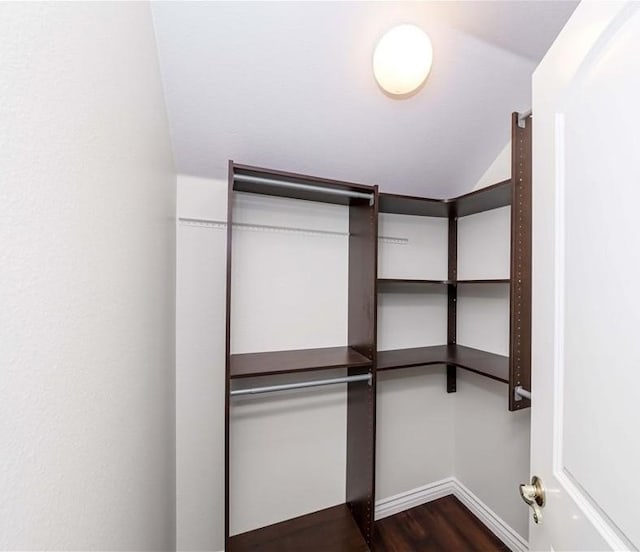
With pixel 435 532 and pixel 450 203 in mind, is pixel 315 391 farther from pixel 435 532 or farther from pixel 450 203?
pixel 450 203

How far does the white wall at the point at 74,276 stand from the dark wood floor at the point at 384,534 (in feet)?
3.09

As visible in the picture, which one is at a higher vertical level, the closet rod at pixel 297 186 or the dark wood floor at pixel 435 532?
the closet rod at pixel 297 186

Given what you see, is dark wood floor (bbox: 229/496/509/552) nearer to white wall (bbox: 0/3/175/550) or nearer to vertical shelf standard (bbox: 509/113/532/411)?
white wall (bbox: 0/3/175/550)

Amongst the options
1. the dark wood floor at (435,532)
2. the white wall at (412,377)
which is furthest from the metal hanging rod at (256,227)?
the dark wood floor at (435,532)

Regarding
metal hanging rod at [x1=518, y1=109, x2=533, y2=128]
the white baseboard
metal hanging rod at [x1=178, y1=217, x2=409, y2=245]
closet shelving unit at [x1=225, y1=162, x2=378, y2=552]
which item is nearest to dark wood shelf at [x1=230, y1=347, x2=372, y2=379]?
closet shelving unit at [x1=225, y1=162, x2=378, y2=552]

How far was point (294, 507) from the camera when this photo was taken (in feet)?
5.47

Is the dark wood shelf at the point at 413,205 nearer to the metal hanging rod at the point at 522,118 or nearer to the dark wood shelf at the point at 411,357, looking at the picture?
the metal hanging rod at the point at 522,118

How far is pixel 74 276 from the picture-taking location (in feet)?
1.42

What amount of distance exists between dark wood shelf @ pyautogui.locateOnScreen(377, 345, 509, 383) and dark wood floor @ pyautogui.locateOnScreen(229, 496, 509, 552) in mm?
899

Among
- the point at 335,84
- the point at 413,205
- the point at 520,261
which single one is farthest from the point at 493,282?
the point at 335,84

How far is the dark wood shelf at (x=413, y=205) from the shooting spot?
1630 millimetres

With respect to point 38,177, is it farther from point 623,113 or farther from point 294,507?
point 294,507

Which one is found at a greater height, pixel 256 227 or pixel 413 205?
pixel 413 205

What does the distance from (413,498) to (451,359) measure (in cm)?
99
